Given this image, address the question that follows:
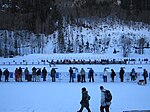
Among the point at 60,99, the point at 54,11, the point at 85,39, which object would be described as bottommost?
the point at 60,99

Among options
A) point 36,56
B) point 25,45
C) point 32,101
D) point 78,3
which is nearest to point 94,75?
point 32,101

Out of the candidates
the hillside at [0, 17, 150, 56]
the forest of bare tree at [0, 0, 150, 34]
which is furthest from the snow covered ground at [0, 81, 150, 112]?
the forest of bare tree at [0, 0, 150, 34]

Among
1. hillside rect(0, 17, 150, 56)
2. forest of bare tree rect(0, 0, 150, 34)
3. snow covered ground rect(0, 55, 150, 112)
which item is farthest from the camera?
forest of bare tree rect(0, 0, 150, 34)

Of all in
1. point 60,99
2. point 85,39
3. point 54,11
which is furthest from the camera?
point 54,11

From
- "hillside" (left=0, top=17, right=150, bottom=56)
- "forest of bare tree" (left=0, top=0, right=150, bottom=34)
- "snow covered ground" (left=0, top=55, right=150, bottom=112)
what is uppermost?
"forest of bare tree" (left=0, top=0, right=150, bottom=34)

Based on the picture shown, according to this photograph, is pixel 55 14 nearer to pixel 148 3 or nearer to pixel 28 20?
pixel 28 20

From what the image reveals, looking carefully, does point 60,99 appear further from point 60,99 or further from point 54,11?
point 54,11

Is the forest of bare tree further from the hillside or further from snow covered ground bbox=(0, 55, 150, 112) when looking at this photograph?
snow covered ground bbox=(0, 55, 150, 112)

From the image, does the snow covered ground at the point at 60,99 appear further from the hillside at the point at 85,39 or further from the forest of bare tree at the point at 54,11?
the forest of bare tree at the point at 54,11

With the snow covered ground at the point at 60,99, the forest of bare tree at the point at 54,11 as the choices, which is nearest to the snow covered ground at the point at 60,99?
the snow covered ground at the point at 60,99

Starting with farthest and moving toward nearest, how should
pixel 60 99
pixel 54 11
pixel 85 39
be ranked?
pixel 54 11
pixel 85 39
pixel 60 99

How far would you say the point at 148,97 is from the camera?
47.9ft

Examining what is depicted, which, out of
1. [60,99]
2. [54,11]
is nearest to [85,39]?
[54,11]

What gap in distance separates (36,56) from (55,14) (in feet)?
114
